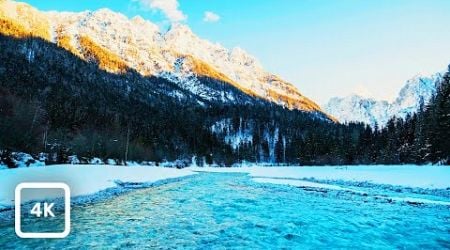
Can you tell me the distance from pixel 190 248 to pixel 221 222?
6023mm

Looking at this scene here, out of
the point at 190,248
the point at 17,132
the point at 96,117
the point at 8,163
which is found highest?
the point at 96,117

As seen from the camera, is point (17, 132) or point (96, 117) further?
point (96, 117)

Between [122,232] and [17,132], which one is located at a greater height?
[17,132]

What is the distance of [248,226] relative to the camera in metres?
18.5

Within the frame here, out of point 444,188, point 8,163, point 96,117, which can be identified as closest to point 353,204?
point 444,188

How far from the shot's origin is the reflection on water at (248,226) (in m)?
14.6

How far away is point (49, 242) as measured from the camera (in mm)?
13625

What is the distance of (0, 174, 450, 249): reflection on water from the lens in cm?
1463

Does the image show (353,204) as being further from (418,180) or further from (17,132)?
(17,132)

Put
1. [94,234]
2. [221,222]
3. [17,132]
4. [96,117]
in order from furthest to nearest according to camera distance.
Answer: [96,117]
[17,132]
[221,222]
[94,234]

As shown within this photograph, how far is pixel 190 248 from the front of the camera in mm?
13695

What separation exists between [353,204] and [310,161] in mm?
117660

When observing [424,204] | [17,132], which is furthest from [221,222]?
[17,132]

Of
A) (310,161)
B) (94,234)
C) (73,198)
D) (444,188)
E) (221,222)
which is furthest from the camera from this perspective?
(310,161)
